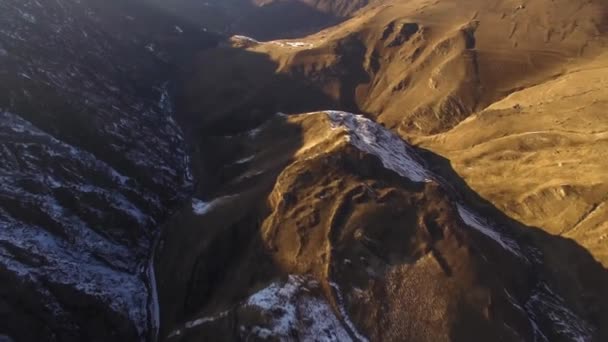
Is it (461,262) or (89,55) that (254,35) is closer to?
(89,55)

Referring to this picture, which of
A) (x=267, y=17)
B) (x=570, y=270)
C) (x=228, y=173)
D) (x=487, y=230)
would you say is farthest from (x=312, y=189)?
(x=267, y=17)

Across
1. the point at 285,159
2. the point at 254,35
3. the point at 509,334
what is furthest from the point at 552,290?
the point at 254,35

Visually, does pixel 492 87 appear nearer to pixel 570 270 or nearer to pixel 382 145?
pixel 382 145

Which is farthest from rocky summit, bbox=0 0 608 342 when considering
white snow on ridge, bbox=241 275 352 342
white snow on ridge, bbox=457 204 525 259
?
white snow on ridge, bbox=457 204 525 259

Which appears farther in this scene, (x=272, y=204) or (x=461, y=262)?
(x=272, y=204)

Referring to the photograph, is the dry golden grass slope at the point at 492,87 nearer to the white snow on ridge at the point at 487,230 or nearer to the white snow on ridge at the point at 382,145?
the white snow on ridge at the point at 487,230

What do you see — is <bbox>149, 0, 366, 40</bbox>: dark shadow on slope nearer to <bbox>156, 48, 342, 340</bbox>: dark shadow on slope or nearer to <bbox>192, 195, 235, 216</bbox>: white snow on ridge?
<bbox>156, 48, 342, 340</bbox>: dark shadow on slope
